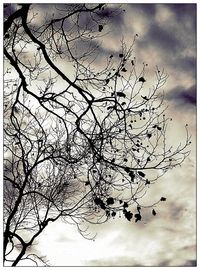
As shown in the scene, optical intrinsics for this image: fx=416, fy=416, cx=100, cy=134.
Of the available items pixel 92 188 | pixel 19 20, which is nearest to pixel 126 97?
pixel 92 188

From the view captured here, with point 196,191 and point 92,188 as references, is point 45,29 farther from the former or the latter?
point 196,191

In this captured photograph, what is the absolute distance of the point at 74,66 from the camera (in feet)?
25.5

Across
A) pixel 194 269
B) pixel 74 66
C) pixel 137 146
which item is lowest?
pixel 194 269

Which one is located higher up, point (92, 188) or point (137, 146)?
point (137, 146)

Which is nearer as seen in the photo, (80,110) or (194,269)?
(194,269)

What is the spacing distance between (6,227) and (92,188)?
268cm

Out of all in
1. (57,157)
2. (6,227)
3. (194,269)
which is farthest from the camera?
(6,227)

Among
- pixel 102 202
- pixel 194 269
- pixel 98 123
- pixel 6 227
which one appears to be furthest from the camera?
pixel 6 227

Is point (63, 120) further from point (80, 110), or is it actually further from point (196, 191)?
point (196, 191)

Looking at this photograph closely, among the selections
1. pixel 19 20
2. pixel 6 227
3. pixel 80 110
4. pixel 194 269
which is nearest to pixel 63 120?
pixel 80 110

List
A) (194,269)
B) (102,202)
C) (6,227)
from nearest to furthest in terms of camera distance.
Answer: (194,269), (102,202), (6,227)

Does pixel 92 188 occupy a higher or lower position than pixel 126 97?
lower

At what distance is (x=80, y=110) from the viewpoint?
7770 millimetres

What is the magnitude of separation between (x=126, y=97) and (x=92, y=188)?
1699mm
